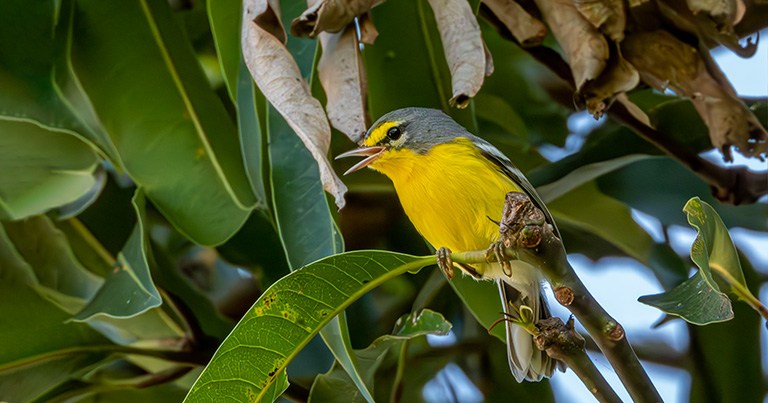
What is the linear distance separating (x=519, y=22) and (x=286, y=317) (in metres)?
0.80

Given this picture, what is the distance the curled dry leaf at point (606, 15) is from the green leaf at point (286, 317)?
0.62 m

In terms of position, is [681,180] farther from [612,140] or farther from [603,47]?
[603,47]

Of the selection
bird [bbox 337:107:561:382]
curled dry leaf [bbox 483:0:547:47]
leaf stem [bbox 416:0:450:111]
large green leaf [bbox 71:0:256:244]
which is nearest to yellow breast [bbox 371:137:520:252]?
bird [bbox 337:107:561:382]

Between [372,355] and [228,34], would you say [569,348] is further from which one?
[228,34]

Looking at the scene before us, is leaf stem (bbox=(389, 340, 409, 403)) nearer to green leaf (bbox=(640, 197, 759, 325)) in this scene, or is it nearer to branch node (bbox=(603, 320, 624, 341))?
green leaf (bbox=(640, 197, 759, 325))

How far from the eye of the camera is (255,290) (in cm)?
231

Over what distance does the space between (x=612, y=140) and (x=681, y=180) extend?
17cm

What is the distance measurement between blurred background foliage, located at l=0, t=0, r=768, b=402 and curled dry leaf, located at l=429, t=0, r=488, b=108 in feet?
0.47

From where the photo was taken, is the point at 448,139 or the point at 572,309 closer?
the point at 572,309

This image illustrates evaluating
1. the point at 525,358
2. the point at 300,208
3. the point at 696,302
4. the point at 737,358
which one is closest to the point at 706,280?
the point at 696,302

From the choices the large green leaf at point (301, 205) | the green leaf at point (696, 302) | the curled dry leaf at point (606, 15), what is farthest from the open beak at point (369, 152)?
the green leaf at point (696, 302)

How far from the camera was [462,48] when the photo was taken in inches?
57.8

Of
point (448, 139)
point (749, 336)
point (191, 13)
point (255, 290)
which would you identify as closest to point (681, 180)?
point (749, 336)

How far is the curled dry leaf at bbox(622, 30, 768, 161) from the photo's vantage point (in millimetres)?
1744
